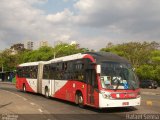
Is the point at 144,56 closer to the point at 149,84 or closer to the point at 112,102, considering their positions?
the point at 149,84

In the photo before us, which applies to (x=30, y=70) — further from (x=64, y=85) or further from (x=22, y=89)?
(x=64, y=85)

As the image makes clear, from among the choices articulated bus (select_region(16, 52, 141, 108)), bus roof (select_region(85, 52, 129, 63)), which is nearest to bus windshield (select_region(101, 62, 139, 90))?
articulated bus (select_region(16, 52, 141, 108))

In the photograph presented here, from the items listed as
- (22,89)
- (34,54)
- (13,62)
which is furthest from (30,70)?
(13,62)

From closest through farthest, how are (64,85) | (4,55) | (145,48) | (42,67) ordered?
(64,85)
(42,67)
(145,48)
(4,55)

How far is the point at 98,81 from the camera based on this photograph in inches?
687

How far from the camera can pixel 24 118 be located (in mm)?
14742

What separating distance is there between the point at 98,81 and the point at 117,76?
3.24 ft

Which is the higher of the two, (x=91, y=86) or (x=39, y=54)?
(x=39, y=54)

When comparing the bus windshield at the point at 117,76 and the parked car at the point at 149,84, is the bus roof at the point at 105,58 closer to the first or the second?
the bus windshield at the point at 117,76

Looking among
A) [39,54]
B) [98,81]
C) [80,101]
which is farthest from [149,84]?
[98,81]

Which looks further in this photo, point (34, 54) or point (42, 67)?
point (34, 54)

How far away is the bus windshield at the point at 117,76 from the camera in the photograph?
56.8ft

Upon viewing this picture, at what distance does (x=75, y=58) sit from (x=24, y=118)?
7329 millimetres

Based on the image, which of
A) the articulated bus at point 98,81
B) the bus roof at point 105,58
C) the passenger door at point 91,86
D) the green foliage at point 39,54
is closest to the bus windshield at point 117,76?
the articulated bus at point 98,81
